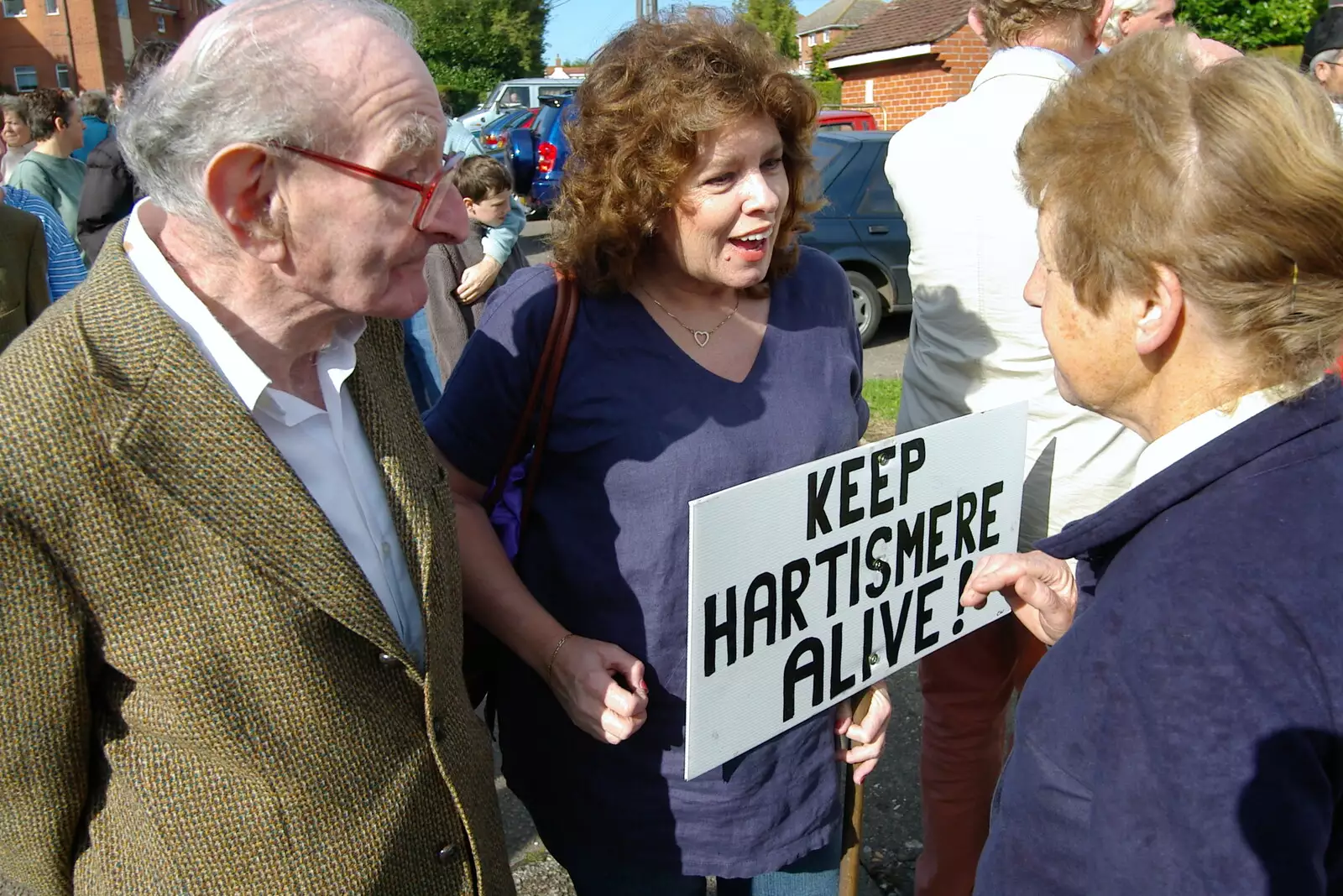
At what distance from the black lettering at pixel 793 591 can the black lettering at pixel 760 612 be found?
0.08 feet

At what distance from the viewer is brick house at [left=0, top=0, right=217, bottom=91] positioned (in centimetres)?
4134

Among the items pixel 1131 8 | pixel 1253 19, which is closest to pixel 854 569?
pixel 1131 8

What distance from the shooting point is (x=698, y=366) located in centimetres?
172

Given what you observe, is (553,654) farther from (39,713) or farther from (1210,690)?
(1210,690)

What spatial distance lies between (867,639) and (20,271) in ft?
11.2

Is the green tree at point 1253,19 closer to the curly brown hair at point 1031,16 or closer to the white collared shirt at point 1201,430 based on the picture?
the curly brown hair at point 1031,16

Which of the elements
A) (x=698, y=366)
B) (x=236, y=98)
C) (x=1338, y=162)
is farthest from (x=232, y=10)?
(x=1338, y=162)

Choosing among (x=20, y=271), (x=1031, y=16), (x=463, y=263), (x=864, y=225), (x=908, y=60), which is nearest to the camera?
(x=1031, y=16)

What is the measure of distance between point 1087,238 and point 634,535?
2.70 ft

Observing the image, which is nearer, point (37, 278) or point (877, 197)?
point (37, 278)

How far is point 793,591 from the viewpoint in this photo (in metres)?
1.61

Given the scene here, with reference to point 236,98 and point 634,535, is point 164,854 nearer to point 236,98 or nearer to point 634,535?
point 634,535

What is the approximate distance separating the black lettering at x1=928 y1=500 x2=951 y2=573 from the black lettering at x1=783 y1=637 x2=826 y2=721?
11.2 inches

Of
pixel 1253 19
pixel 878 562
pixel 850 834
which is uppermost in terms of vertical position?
pixel 878 562
